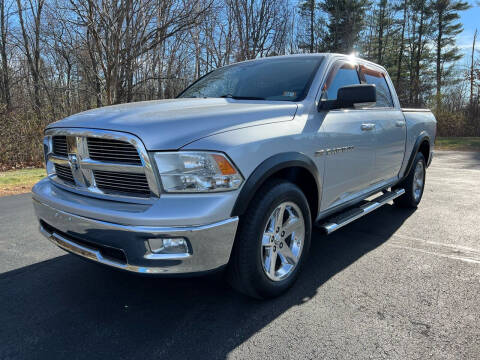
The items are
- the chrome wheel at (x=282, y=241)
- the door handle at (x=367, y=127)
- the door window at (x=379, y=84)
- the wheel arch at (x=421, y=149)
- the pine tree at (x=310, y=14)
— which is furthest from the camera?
the pine tree at (x=310, y=14)

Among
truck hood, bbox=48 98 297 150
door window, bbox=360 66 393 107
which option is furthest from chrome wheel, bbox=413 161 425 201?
truck hood, bbox=48 98 297 150

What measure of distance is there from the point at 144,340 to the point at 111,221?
0.77m

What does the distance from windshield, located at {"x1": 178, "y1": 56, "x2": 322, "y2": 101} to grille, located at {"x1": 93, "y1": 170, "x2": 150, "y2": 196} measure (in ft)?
4.77

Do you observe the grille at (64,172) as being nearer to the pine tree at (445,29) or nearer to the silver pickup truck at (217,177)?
the silver pickup truck at (217,177)

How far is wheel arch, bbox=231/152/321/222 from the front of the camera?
2.20 meters

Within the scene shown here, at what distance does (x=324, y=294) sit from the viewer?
272 cm

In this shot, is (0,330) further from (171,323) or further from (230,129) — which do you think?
(230,129)

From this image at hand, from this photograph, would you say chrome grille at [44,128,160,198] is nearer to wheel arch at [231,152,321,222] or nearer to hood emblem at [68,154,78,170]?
hood emblem at [68,154,78,170]

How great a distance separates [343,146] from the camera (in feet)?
10.3

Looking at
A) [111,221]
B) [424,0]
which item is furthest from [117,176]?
[424,0]

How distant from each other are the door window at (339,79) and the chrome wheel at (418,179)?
6.99ft

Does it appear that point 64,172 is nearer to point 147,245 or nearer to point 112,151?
point 112,151

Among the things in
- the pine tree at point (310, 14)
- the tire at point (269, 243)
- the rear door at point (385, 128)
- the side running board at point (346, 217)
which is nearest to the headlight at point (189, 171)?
the tire at point (269, 243)

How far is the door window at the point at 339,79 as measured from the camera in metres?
3.21
